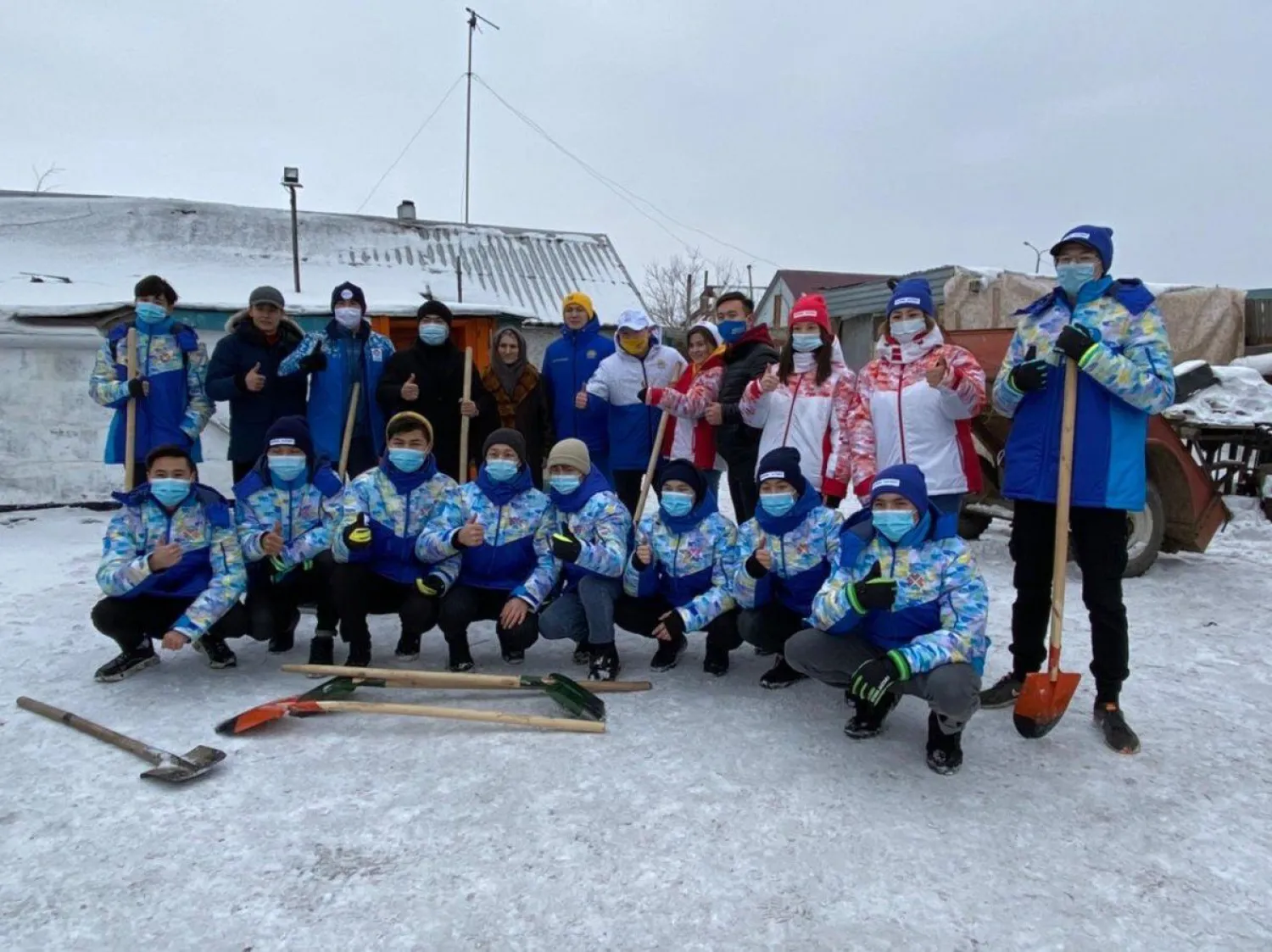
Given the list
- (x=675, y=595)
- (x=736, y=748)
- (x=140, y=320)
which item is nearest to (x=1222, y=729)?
(x=736, y=748)

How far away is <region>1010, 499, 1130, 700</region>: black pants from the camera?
3.14 metres

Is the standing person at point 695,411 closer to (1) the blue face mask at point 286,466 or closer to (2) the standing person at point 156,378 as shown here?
(1) the blue face mask at point 286,466

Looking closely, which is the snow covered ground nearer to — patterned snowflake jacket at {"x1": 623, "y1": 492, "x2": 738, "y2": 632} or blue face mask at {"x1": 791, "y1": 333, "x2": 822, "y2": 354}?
patterned snowflake jacket at {"x1": 623, "y1": 492, "x2": 738, "y2": 632}

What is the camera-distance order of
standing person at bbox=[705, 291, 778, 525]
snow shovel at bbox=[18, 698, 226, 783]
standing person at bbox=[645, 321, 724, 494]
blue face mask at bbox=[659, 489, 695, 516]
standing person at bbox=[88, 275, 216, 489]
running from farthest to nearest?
1. standing person at bbox=[88, 275, 216, 489]
2. standing person at bbox=[645, 321, 724, 494]
3. standing person at bbox=[705, 291, 778, 525]
4. blue face mask at bbox=[659, 489, 695, 516]
5. snow shovel at bbox=[18, 698, 226, 783]

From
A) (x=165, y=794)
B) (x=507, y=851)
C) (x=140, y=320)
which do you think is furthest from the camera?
(x=140, y=320)

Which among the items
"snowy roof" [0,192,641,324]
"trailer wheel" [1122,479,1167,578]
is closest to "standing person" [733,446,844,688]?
"trailer wheel" [1122,479,1167,578]

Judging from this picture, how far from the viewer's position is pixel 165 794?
109 inches

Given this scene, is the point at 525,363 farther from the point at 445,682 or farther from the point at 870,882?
the point at 870,882

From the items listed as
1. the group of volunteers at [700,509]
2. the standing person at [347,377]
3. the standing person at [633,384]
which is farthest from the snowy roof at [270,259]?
the group of volunteers at [700,509]

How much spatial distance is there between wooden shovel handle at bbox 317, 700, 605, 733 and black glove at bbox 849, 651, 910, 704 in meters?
0.99

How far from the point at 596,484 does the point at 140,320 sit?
9.26ft

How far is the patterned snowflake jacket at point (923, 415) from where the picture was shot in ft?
11.6

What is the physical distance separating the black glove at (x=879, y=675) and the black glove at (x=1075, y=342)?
4.00ft

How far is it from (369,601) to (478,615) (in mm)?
501
